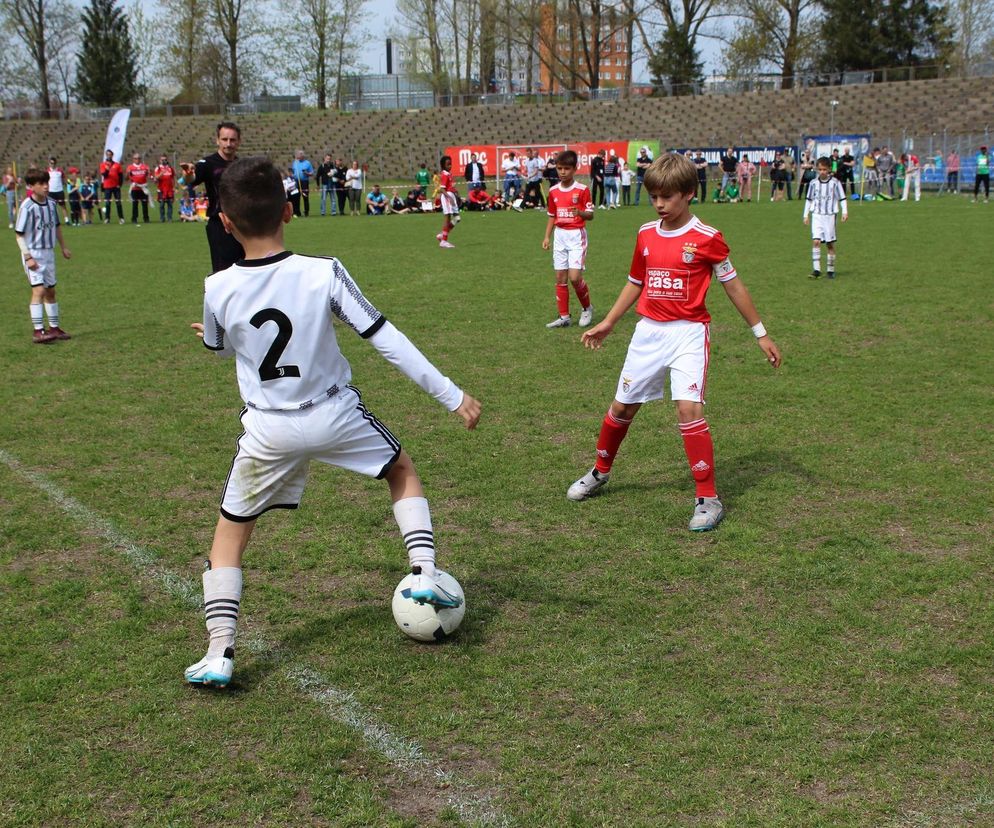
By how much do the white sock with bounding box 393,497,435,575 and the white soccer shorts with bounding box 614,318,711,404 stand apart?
208cm

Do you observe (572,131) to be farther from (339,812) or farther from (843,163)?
(339,812)

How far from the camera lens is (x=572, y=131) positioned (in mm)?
52656

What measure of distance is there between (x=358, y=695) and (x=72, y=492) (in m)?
3.28

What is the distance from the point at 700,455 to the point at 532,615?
166 cm

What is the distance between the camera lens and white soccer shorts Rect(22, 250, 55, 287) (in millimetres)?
11156

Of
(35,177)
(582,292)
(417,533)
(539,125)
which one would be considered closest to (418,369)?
(417,533)

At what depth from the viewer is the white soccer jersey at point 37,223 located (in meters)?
11.1

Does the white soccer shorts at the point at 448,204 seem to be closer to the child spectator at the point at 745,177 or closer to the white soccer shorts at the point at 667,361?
the white soccer shorts at the point at 667,361

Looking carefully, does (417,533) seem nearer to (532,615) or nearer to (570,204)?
(532,615)

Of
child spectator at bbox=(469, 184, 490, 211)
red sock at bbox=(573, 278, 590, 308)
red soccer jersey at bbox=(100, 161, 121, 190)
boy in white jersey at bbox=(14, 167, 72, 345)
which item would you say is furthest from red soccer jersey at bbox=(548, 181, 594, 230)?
red soccer jersey at bbox=(100, 161, 121, 190)

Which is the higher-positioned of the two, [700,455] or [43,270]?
[43,270]

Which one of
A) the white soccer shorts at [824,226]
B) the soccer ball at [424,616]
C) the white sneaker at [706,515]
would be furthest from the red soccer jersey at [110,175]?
the soccer ball at [424,616]

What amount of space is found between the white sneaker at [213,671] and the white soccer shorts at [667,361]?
295cm

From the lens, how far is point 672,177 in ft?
17.9
